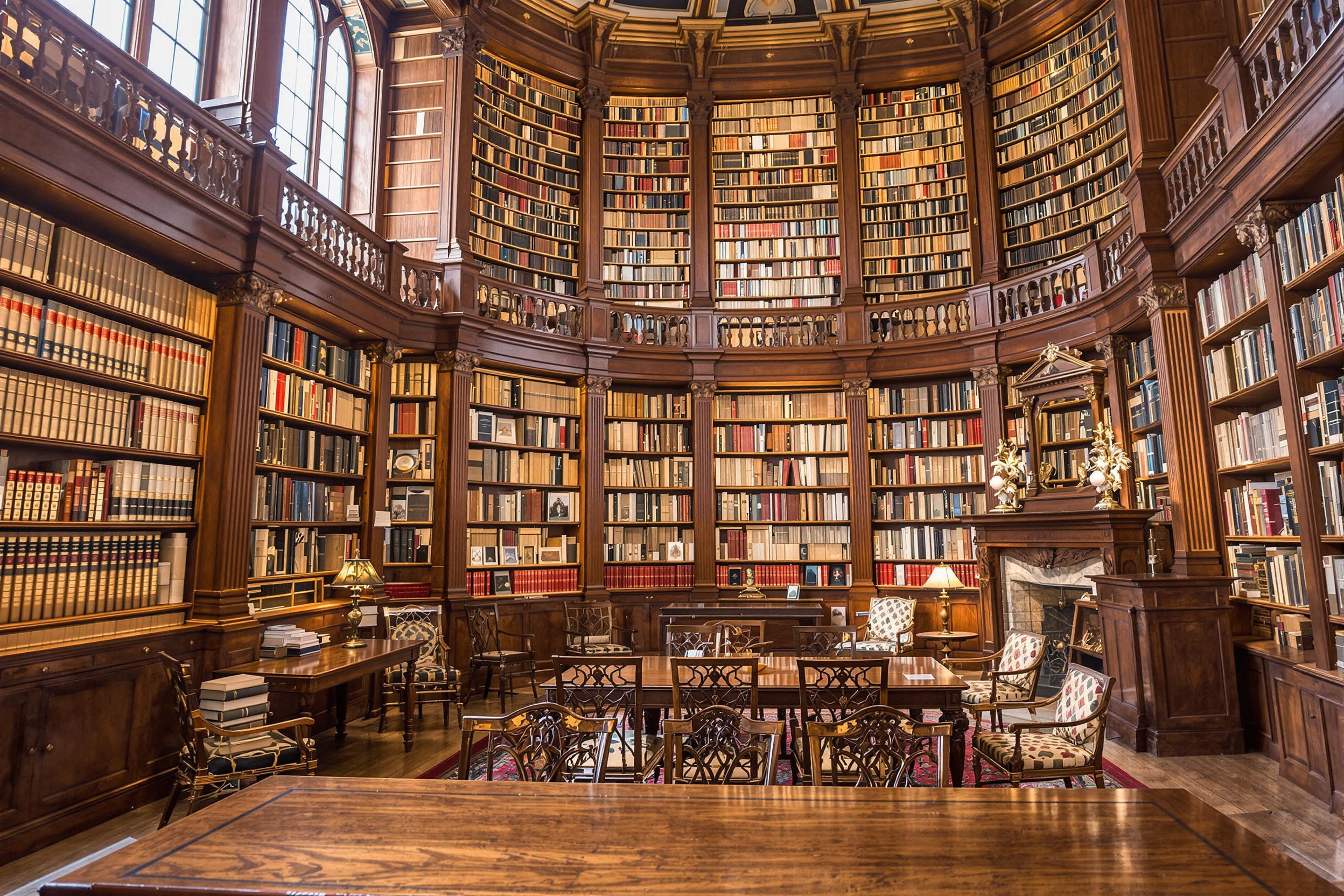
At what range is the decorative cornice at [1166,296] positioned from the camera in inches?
209

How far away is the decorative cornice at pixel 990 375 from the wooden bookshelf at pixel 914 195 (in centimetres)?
112

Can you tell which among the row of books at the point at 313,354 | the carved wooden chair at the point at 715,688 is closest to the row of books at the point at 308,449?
the row of books at the point at 313,354

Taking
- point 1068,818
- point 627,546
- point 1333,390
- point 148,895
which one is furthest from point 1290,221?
point 627,546

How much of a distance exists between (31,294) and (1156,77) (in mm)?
7136

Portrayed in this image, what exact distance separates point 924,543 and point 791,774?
4.06 metres

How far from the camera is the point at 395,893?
1360 mm

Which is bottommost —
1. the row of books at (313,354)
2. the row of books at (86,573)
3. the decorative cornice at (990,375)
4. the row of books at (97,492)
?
the row of books at (86,573)

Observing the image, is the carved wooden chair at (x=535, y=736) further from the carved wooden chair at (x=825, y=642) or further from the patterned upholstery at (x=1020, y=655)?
the patterned upholstery at (x=1020, y=655)

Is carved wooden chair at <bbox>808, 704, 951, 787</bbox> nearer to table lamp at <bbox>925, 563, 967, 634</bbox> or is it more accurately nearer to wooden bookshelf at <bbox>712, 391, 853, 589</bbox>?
table lamp at <bbox>925, 563, 967, 634</bbox>

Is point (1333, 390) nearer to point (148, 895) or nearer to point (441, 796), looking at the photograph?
point (441, 796)

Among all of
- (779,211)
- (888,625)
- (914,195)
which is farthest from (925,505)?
(779,211)

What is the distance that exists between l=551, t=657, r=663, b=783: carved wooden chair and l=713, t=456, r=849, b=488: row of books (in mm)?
4497

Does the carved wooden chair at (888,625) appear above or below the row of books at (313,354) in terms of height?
below

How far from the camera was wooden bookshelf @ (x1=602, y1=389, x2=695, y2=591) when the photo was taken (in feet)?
26.4
